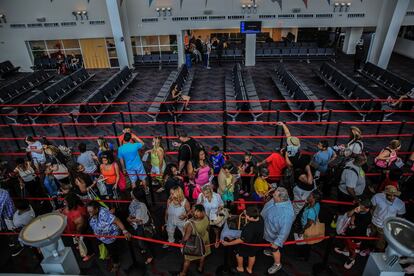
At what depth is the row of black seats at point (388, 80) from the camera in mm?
11562

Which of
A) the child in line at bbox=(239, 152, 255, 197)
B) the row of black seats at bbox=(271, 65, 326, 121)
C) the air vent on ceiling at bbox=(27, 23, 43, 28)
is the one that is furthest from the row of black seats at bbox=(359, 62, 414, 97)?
the air vent on ceiling at bbox=(27, 23, 43, 28)

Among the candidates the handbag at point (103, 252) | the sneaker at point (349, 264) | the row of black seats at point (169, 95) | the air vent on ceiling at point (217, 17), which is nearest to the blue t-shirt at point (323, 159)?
the sneaker at point (349, 264)

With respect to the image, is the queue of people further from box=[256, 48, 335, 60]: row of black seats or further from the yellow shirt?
box=[256, 48, 335, 60]: row of black seats

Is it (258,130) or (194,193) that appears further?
(258,130)

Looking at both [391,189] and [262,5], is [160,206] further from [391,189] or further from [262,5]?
[262,5]

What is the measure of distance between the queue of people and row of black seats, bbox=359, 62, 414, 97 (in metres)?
6.67

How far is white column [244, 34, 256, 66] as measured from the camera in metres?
17.2

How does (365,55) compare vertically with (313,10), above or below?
below

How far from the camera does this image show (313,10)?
54.9 ft

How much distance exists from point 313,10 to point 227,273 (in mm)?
16369

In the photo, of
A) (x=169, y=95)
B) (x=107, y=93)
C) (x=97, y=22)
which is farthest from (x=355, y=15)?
(x=97, y=22)

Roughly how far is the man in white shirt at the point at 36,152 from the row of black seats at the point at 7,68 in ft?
47.8

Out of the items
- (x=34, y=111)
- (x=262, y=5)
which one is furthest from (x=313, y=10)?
(x=34, y=111)

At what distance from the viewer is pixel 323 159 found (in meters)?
5.78
